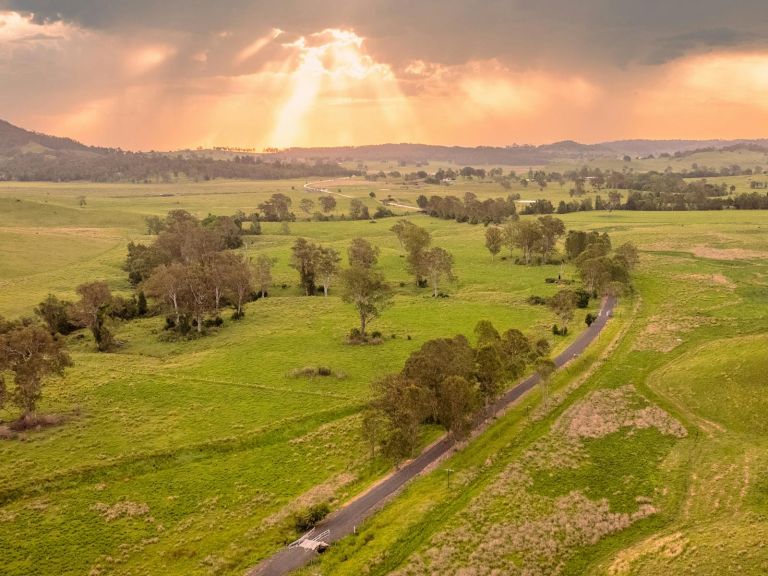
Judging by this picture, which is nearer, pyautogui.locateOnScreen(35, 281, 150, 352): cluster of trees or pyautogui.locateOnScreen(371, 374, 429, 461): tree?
pyautogui.locateOnScreen(371, 374, 429, 461): tree

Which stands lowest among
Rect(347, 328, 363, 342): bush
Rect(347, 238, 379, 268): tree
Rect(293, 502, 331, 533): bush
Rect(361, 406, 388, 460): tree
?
Rect(293, 502, 331, 533): bush

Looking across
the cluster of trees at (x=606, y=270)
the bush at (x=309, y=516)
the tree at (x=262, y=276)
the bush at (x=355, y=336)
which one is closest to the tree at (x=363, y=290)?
the bush at (x=355, y=336)

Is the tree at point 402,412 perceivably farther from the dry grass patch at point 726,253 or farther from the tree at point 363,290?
the dry grass patch at point 726,253

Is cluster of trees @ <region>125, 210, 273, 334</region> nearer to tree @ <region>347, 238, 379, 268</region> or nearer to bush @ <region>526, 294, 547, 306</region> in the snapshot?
tree @ <region>347, 238, 379, 268</region>

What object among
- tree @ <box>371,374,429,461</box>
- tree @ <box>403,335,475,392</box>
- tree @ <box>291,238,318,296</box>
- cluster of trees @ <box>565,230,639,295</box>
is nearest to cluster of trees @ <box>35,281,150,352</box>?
tree @ <box>291,238,318,296</box>

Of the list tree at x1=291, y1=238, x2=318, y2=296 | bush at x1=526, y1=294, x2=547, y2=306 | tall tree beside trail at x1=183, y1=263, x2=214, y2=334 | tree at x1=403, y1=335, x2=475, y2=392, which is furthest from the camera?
tree at x1=291, y1=238, x2=318, y2=296

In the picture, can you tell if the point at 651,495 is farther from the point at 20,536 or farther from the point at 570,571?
the point at 20,536

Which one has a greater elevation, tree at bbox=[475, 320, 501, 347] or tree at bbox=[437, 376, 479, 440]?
tree at bbox=[475, 320, 501, 347]

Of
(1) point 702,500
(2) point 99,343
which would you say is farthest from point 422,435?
(2) point 99,343
